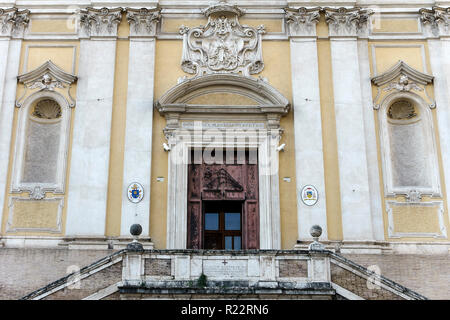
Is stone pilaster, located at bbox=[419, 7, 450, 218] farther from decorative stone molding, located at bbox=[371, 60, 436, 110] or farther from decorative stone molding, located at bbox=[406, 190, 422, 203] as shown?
decorative stone molding, located at bbox=[406, 190, 422, 203]

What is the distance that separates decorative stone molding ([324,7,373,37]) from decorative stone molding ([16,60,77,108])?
8250mm

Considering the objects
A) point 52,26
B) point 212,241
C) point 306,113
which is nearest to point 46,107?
point 52,26

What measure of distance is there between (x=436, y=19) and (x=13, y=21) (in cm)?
1349

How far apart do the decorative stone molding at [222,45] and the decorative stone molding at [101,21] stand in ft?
7.04

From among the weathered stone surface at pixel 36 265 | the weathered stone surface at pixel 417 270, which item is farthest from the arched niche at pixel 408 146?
the weathered stone surface at pixel 36 265

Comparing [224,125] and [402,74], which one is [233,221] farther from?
[402,74]

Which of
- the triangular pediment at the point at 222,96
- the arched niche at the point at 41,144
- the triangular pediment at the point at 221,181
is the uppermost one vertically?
the triangular pediment at the point at 222,96

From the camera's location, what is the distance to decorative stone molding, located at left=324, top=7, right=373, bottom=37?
19.8 metres

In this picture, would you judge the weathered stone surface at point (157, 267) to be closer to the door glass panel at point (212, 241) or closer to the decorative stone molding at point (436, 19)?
the door glass panel at point (212, 241)

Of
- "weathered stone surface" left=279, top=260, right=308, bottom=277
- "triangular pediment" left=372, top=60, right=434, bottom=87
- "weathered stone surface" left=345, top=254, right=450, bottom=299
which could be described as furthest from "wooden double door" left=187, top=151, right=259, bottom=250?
"triangular pediment" left=372, top=60, right=434, bottom=87

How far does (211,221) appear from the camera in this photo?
61.5 feet

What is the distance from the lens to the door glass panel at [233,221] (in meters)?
18.7

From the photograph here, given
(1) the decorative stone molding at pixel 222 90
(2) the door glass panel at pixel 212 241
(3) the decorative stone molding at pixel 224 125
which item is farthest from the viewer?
(1) the decorative stone molding at pixel 222 90

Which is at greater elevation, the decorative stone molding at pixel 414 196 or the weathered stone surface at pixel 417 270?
the decorative stone molding at pixel 414 196
